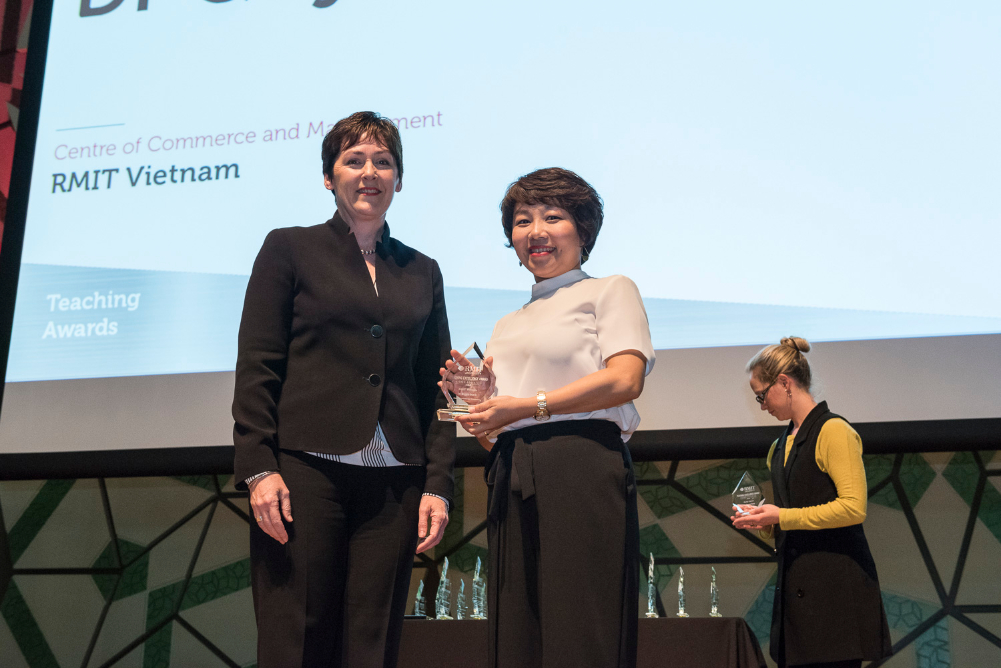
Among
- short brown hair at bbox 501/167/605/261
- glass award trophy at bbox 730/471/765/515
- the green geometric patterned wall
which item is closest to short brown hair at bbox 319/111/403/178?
short brown hair at bbox 501/167/605/261

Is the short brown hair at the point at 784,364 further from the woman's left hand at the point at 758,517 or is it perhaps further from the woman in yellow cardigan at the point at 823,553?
the woman's left hand at the point at 758,517

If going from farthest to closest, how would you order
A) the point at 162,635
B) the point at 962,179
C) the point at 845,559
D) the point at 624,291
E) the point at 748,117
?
the point at 162,635
the point at 748,117
the point at 962,179
the point at 845,559
the point at 624,291

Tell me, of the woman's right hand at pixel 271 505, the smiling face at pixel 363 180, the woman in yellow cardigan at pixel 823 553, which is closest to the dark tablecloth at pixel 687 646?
the woman in yellow cardigan at pixel 823 553

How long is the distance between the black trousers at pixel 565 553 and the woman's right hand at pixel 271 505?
12.9 inches

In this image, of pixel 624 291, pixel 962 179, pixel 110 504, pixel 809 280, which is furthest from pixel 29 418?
pixel 962 179

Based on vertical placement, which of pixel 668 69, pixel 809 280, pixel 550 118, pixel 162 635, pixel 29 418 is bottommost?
pixel 162 635

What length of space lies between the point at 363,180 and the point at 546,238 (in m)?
0.34

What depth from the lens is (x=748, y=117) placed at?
2.77m

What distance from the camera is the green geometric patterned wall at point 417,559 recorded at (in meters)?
2.87

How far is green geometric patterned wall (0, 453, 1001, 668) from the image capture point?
113 inches

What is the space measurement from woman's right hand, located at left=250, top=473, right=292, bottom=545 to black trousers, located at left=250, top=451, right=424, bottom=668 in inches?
0.8

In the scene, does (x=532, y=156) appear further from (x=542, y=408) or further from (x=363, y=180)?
(x=542, y=408)

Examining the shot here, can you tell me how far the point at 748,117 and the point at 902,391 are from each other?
3.27ft

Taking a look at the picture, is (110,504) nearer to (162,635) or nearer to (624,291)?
(162,635)
